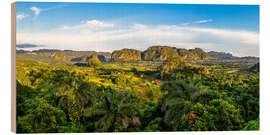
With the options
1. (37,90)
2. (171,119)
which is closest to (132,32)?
(171,119)

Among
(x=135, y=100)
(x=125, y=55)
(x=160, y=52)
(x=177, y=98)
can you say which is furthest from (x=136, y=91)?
(x=160, y=52)

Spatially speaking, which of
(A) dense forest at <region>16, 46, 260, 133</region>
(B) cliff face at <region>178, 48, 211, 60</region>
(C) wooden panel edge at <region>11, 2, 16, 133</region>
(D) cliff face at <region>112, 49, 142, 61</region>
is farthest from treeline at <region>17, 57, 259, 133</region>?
(D) cliff face at <region>112, 49, 142, 61</region>

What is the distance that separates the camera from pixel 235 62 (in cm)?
1096

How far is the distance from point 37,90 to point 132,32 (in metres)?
4.70

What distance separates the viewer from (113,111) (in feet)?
31.6

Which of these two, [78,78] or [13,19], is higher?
[13,19]

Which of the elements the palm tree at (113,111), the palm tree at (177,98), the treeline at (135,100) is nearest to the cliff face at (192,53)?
the treeline at (135,100)

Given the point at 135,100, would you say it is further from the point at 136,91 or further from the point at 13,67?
the point at 13,67

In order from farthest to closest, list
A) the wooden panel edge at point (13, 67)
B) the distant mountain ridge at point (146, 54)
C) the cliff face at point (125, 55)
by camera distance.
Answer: the cliff face at point (125, 55), the distant mountain ridge at point (146, 54), the wooden panel edge at point (13, 67)

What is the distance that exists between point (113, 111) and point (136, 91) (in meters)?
1.51

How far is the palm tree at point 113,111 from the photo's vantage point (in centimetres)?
943

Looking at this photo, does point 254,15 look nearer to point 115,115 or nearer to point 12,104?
point 115,115

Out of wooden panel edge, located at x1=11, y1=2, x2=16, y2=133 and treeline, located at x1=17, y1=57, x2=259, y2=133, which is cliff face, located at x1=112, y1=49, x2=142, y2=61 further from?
wooden panel edge, located at x1=11, y1=2, x2=16, y2=133

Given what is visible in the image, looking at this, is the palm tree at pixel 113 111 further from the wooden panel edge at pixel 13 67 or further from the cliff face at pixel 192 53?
the cliff face at pixel 192 53
